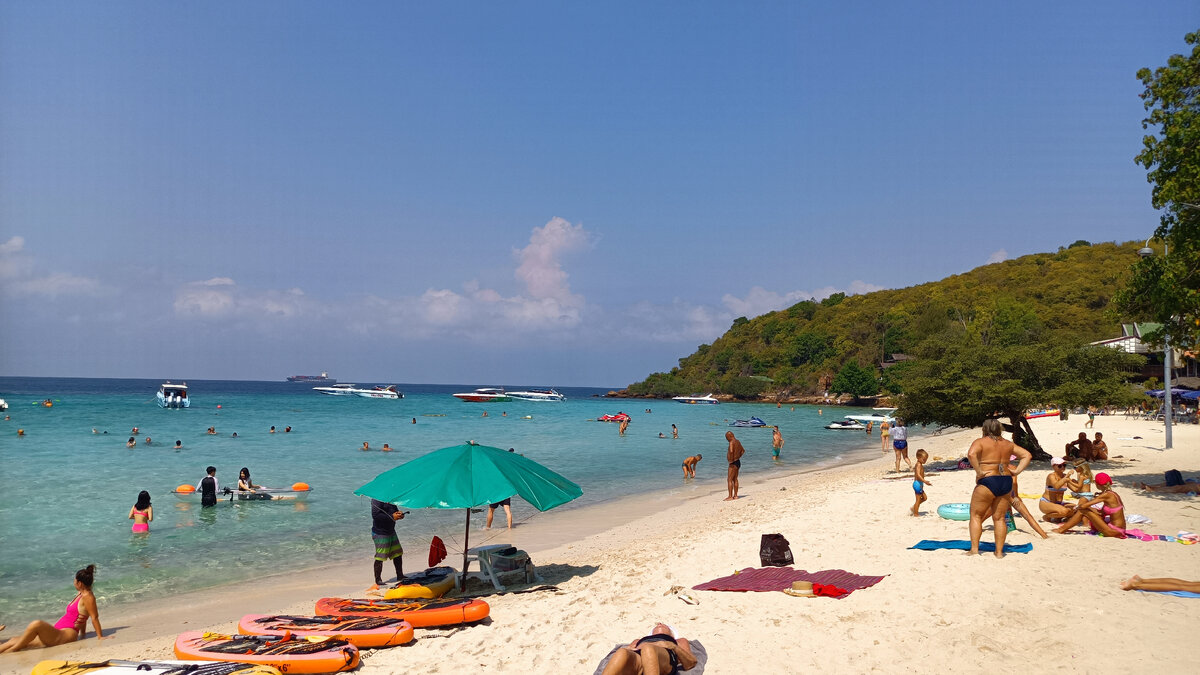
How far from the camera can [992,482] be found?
8109mm

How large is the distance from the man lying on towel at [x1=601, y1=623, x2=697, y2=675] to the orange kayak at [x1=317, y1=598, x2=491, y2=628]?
2.37m

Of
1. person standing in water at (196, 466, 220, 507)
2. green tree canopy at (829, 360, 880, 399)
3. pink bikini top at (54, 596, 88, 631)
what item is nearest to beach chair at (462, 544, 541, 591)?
pink bikini top at (54, 596, 88, 631)

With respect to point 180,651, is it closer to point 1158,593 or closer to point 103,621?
point 103,621

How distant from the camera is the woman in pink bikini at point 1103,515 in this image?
885 cm

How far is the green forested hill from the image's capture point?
80.1 meters

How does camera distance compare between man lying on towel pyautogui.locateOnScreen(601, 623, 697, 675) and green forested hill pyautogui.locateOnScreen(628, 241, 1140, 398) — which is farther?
green forested hill pyautogui.locateOnScreen(628, 241, 1140, 398)

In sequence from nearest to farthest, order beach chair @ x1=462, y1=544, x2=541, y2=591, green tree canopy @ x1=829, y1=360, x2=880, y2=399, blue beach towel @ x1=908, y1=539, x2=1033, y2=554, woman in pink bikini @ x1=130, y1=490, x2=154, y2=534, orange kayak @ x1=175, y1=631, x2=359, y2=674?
orange kayak @ x1=175, y1=631, x2=359, y2=674
blue beach towel @ x1=908, y1=539, x2=1033, y2=554
beach chair @ x1=462, y1=544, x2=541, y2=591
woman in pink bikini @ x1=130, y1=490, x2=154, y2=534
green tree canopy @ x1=829, y1=360, x2=880, y2=399

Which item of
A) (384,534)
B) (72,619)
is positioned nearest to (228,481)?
(72,619)

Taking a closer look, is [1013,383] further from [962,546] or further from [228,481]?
[228,481]

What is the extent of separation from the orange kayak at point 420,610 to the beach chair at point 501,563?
4.23 ft

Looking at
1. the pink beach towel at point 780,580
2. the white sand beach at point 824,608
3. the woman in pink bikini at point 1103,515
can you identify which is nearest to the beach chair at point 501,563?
the white sand beach at point 824,608

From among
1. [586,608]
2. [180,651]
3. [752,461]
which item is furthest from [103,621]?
[752,461]

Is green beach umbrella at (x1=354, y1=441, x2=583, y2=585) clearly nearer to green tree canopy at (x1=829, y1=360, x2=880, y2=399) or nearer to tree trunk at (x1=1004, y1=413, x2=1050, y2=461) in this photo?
tree trunk at (x1=1004, y1=413, x2=1050, y2=461)

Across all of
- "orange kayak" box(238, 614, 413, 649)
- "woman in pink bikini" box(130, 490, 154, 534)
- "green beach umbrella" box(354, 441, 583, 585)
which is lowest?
"woman in pink bikini" box(130, 490, 154, 534)
